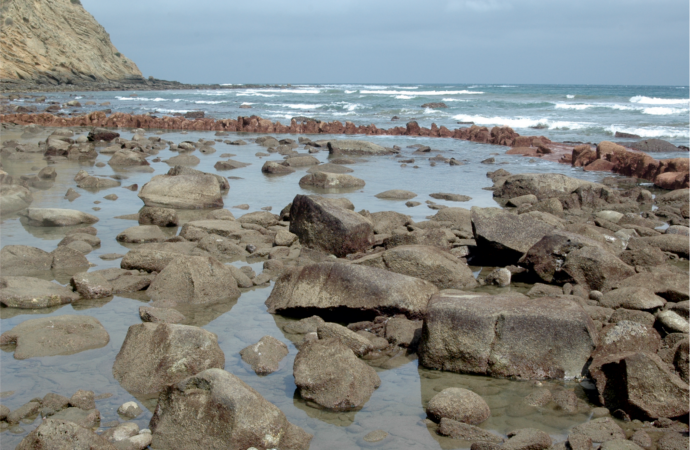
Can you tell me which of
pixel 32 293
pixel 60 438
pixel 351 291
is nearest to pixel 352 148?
pixel 351 291

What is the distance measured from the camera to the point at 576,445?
3.59 meters

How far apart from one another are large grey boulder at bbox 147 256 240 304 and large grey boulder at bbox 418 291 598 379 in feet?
7.90

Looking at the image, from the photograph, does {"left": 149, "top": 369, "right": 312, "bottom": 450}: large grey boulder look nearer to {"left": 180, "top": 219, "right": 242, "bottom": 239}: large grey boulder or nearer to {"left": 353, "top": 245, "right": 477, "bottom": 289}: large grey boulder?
{"left": 353, "top": 245, "right": 477, "bottom": 289}: large grey boulder

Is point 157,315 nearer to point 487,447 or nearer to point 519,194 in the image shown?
point 487,447

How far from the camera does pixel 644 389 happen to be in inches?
160

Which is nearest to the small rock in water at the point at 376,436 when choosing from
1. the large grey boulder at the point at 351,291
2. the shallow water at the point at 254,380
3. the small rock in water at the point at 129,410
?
the shallow water at the point at 254,380

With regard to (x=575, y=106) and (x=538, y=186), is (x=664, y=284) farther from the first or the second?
(x=575, y=106)

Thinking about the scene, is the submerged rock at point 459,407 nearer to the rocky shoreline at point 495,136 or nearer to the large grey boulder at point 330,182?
the large grey boulder at point 330,182

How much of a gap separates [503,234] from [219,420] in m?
4.94

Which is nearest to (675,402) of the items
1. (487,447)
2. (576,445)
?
(576,445)

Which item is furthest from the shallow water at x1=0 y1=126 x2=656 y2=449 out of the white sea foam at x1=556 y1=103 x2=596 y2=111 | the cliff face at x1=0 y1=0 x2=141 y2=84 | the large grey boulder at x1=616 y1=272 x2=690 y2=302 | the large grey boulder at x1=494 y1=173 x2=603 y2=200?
the cliff face at x1=0 y1=0 x2=141 y2=84

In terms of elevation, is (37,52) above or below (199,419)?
above

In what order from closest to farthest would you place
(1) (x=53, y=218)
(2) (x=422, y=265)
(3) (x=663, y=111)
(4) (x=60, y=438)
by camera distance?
(4) (x=60, y=438), (2) (x=422, y=265), (1) (x=53, y=218), (3) (x=663, y=111)

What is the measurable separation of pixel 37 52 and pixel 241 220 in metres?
67.8
